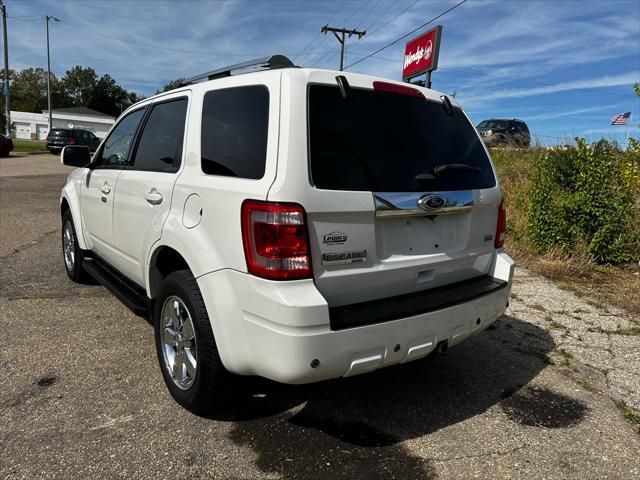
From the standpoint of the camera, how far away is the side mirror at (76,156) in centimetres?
466

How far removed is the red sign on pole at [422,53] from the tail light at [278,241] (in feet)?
44.7

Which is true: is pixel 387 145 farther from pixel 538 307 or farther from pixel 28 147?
pixel 28 147

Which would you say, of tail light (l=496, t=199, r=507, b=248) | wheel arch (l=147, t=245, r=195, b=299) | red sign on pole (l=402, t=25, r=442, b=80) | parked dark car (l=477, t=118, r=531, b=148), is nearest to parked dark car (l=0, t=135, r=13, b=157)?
red sign on pole (l=402, t=25, r=442, b=80)

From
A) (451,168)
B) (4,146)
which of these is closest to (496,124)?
(451,168)

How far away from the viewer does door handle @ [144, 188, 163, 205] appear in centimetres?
301

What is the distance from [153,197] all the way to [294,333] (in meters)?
1.49

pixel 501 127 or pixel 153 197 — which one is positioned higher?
pixel 501 127

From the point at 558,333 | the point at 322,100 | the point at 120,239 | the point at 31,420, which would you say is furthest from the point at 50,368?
the point at 558,333

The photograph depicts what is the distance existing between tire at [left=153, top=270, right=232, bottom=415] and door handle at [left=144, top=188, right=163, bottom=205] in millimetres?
513

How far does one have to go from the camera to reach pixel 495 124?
19.2 m

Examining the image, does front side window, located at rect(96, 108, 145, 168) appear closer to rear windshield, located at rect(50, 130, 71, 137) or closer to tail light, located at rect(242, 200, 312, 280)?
tail light, located at rect(242, 200, 312, 280)

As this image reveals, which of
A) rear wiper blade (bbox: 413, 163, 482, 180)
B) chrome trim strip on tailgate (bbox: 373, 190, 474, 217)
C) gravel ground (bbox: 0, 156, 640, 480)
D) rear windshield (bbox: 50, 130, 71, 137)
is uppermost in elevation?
rear windshield (bbox: 50, 130, 71, 137)

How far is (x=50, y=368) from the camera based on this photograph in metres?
3.31

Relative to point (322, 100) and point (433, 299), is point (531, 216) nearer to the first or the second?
point (433, 299)
